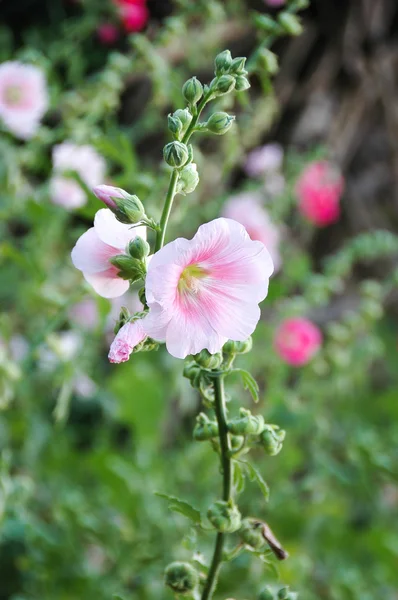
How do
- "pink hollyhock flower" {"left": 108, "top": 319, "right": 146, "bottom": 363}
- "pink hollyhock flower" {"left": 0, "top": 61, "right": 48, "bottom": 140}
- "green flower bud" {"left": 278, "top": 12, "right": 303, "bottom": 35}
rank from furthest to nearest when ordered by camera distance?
"pink hollyhock flower" {"left": 0, "top": 61, "right": 48, "bottom": 140} < "green flower bud" {"left": 278, "top": 12, "right": 303, "bottom": 35} < "pink hollyhock flower" {"left": 108, "top": 319, "right": 146, "bottom": 363}

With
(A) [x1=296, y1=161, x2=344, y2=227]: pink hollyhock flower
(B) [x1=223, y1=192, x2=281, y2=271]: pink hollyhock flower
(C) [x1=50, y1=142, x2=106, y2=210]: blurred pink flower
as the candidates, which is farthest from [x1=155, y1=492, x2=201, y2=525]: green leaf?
(A) [x1=296, y1=161, x2=344, y2=227]: pink hollyhock flower

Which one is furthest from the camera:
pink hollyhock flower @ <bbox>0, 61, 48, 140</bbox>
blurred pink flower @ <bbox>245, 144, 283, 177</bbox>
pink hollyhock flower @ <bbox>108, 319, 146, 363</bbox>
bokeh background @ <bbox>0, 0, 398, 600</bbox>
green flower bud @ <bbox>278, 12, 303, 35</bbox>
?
blurred pink flower @ <bbox>245, 144, 283, 177</bbox>

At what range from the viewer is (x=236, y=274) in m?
0.38

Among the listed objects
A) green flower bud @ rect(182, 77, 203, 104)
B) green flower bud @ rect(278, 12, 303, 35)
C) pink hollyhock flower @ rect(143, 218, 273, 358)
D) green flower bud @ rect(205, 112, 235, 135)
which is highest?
green flower bud @ rect(278, 12, 303, 35)

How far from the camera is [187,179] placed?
1.23ft

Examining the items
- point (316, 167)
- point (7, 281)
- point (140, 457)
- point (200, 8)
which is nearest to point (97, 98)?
point (200, 8)

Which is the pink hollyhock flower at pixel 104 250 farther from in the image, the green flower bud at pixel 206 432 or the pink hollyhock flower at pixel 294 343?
the pink hollyhock flower at pixel 294 343

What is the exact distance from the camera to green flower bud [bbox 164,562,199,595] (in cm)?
40

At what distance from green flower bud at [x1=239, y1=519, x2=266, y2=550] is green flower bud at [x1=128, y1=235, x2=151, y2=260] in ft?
0.52

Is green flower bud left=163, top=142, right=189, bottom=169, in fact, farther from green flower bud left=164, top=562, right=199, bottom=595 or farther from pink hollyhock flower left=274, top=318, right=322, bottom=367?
pink hollyhock flower left=274, top=318, right=322, bottom=367

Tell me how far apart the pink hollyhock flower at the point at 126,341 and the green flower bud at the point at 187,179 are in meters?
0.08

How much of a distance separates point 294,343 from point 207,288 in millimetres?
860

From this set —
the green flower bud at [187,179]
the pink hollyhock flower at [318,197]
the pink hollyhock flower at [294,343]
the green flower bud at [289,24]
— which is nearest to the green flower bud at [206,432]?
the green flower bud at [187,179]

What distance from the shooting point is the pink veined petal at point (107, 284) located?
40cm
